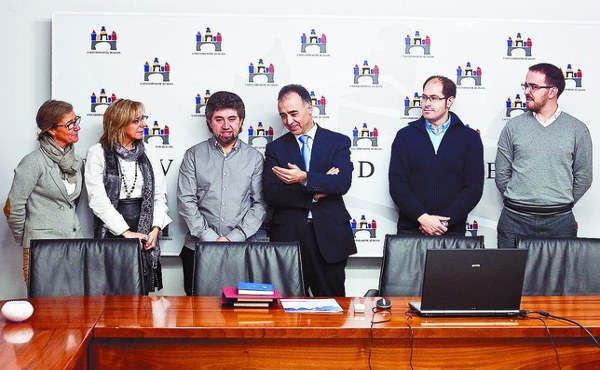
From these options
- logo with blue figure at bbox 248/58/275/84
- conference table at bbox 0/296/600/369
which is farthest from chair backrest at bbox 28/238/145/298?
logo with blue figure at bbox 248/58/275/84

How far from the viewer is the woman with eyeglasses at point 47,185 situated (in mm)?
4004

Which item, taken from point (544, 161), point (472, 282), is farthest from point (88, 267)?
point (544, 161)

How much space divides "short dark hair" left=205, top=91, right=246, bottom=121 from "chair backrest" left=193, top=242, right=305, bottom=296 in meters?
1.15

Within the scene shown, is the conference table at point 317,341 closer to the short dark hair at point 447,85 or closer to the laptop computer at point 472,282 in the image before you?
the laptop computer at point 472,282

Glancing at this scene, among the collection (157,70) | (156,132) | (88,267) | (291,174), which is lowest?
(88,267)

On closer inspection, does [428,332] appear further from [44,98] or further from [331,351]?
[44,98]

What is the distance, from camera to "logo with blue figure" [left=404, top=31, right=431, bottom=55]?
4.61 meters

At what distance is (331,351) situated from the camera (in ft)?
8.48

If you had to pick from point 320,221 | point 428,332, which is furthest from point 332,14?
point 428,332

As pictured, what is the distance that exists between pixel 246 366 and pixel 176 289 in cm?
226

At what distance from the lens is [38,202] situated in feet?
13.3

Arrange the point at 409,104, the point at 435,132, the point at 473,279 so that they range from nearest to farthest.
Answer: the point at 473,279 < the point at 435,132 < the point at 409,104

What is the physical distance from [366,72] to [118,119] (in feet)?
5.15

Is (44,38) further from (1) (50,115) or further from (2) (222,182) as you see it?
(2) (222,182)
